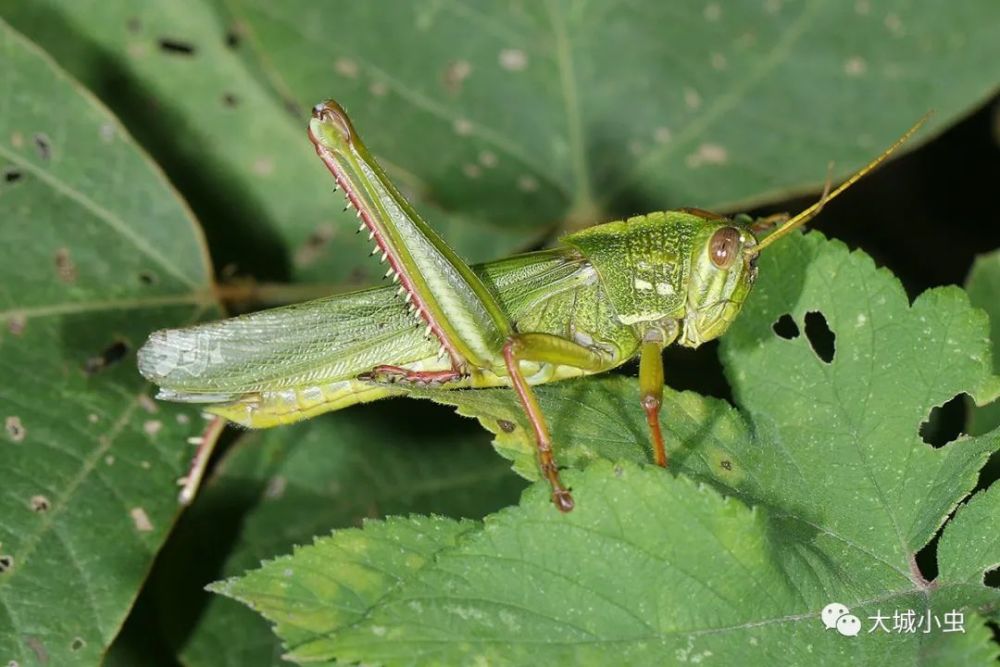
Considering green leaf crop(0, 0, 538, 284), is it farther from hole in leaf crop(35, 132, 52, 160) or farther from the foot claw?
the foot claw

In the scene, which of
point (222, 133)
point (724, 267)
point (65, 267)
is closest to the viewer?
point (724, 267)

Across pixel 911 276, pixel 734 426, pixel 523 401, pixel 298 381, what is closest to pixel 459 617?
pixel 523 401

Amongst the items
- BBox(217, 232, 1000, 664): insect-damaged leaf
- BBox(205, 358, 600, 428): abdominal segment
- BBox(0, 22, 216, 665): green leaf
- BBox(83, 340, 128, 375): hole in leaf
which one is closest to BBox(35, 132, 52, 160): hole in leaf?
BBox(0, 22, 216, 665): green leaf

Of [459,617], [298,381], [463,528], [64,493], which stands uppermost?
[298,381]

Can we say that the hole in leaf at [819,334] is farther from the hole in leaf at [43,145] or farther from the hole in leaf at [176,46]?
the hole in leaf at [176,46]

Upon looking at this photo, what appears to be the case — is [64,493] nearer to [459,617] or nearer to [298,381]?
[298,381]

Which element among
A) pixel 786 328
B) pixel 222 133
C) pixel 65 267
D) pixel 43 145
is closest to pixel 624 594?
pixel 786 328

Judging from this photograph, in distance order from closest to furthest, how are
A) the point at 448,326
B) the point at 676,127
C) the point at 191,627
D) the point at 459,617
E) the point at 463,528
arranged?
the point at 459,617 → the point at 463,528 → the point at 448,326 → the point at 191,627 → the point at 676,127

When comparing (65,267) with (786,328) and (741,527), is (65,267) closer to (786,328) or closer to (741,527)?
(741,527)
